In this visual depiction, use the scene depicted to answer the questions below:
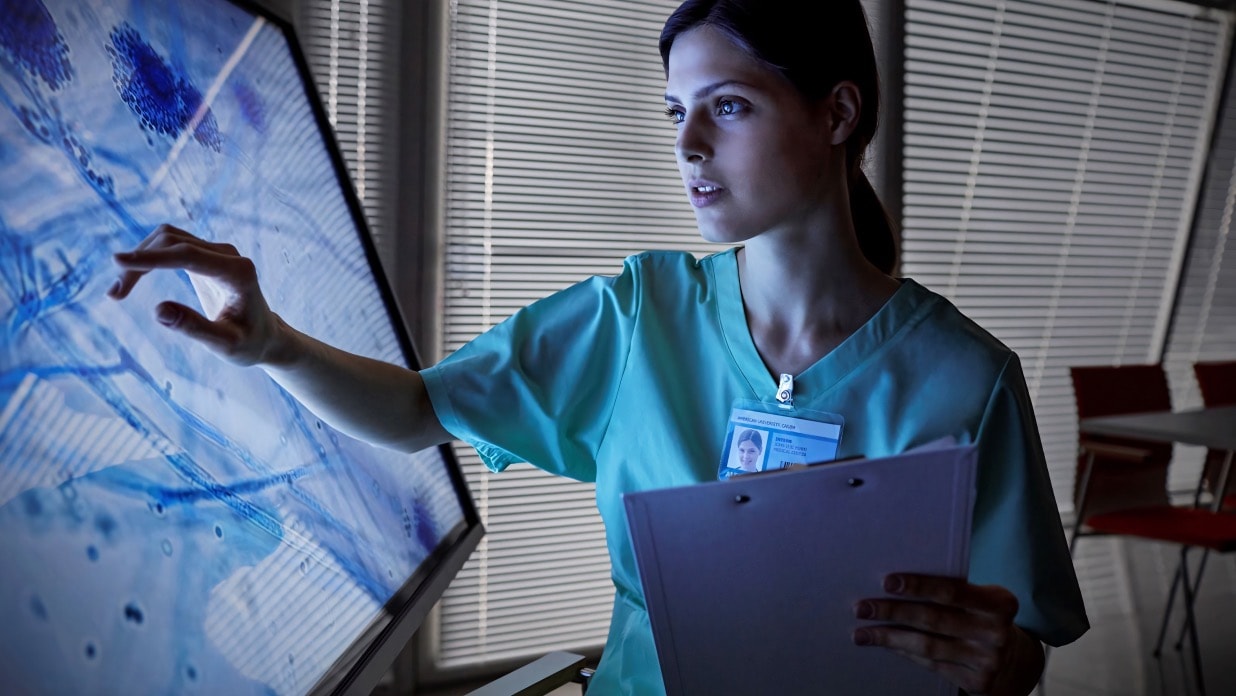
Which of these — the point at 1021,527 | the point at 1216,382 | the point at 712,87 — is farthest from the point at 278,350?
the point at 1216,382

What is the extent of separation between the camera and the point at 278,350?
3.13 ft

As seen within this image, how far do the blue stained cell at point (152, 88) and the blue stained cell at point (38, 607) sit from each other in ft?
1.32

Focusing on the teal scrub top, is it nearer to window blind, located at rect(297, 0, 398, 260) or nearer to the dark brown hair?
the dark brown hair

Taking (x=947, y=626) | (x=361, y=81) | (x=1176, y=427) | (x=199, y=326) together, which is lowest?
(x=1176, y=427)

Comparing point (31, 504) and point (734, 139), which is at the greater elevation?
point (734, 139)

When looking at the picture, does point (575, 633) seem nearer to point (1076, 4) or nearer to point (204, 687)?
point (204, 687)

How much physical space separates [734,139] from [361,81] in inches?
69.0

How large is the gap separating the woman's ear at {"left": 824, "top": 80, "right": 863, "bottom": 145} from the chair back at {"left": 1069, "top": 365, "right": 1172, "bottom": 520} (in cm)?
226

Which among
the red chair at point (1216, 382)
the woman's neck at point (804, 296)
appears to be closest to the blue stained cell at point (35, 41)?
the woman's neck at point (804, 296)

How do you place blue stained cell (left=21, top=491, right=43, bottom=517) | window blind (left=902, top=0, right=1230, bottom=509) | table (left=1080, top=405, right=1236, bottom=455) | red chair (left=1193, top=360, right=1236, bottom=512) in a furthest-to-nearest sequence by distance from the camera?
red chair (left=1193, top=360, right=1236, bottom=512) → window blind (left=902, top=0, right=1230, bottom=509) → table (left=1080, top=405, right=1236, bottom=455) → blue stained cell (left=21, top=491, right=43, bottom=517)

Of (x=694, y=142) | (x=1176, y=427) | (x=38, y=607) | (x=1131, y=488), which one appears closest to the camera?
(x=38, y=607)

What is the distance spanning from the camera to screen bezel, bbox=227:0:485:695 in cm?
95

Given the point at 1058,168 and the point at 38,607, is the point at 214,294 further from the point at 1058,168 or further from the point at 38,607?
the point at 1058,168

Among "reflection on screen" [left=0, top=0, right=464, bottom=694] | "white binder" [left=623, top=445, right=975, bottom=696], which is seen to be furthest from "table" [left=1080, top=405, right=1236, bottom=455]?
"reflection on screen" [left=0, top=0, right=464, bottom=694]
